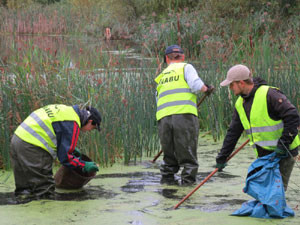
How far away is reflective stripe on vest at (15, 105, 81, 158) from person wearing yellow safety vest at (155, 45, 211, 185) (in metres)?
1.08

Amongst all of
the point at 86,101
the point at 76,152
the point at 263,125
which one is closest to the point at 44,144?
the point at 76,152

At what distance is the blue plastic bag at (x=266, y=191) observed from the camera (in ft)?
12.4

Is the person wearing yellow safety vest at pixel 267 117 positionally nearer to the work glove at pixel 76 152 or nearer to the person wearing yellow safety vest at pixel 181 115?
the person wearing yellow safety vest at pixel 181 115

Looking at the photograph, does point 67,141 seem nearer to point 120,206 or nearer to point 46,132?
point 46,132

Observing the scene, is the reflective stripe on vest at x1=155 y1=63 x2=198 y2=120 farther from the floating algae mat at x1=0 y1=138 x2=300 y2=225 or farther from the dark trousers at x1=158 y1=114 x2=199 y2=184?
the floating algae mat at x1=0 y1=138 x2=300 y2=225

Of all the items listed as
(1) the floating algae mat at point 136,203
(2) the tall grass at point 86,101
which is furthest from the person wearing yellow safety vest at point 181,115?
(2) the tall grass at point 86,101

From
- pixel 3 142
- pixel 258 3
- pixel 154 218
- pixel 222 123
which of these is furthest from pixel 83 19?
pixel 154 218

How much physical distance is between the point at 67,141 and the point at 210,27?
1194cm

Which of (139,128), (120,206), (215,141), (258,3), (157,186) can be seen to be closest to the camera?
(120,206)

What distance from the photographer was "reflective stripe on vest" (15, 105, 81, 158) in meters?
4.52

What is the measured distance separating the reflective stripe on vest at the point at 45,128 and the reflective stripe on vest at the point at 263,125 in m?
1.53

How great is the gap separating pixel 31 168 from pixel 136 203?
95cm

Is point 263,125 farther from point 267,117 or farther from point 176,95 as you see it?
point 176,95

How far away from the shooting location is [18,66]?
5930 mm
